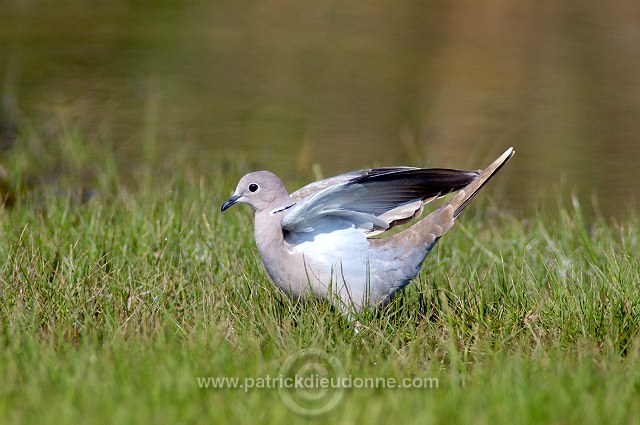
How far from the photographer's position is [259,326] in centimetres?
481

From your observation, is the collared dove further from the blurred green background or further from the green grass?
the blurred green background

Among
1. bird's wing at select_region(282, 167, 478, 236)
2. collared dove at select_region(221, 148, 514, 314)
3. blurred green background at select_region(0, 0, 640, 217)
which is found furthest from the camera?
blurred green background at select_region(0, 0, 640, 217)

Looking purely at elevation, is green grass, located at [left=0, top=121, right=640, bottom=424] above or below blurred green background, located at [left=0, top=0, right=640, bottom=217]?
below

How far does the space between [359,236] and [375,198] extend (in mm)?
224

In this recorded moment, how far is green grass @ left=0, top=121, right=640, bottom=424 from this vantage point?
382cm

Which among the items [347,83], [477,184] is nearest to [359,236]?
[477,184]

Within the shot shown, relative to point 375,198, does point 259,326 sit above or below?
below

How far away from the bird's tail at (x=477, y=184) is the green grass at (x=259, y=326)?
0.42 meters

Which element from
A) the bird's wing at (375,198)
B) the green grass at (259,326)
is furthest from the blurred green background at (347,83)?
the bird's wing at (375,198)

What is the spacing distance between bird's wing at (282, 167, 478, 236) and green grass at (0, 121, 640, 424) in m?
0.42

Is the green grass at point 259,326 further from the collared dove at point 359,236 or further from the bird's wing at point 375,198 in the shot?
the bird's wing at point 375,198

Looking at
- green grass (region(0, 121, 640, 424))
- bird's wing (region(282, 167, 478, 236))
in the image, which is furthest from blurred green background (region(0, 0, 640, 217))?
bird's wing (region(282, 167, 478, 236))

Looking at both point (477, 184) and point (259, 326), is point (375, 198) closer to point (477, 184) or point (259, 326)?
point (477, 184)

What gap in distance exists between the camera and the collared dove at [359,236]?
4926 mm
